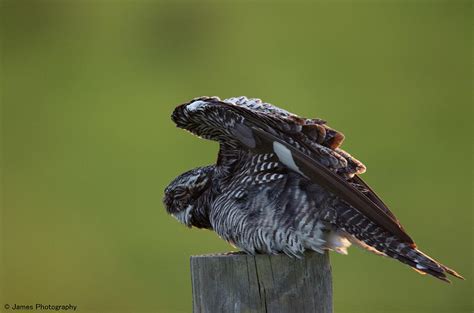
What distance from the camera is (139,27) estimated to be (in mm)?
18516

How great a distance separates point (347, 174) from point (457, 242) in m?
8.36

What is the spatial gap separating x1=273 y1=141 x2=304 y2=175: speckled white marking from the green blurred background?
17.8 feet

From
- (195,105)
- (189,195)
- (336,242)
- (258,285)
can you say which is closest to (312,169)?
(336,242)

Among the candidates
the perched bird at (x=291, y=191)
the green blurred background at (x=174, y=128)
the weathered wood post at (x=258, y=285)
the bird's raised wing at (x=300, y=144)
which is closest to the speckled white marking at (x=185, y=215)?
the perched bird at (x=291, y=191)

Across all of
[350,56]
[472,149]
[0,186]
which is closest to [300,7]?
[350,56]

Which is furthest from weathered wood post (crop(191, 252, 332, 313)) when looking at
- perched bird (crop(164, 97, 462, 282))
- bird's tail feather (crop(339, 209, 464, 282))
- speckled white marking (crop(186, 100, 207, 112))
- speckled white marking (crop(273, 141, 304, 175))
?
speckled white marking (crop(186, 100, 207, 112))

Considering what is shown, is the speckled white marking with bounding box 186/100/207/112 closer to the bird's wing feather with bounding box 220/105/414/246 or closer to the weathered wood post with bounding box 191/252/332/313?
the bird's wing feather with bounding box 220/105/414/246

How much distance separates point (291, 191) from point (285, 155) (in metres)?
0.29

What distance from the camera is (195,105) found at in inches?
203

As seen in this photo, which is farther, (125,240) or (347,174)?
(125,240)

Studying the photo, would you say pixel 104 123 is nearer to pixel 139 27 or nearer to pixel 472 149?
pixel 139 27

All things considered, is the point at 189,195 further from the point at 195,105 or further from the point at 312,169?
the point at 312,169

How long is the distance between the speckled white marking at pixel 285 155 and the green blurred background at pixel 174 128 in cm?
542

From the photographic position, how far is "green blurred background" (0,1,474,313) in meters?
11.8
